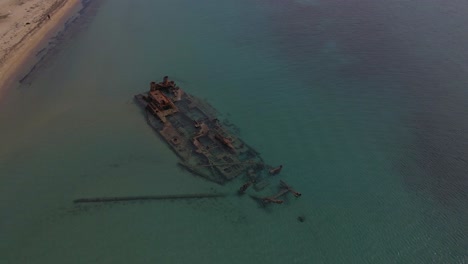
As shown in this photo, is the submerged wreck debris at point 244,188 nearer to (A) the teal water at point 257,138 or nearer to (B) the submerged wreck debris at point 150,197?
(A) the teal water at point 257,138

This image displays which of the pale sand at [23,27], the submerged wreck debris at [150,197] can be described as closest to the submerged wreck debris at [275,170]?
the submerged wreck debris at [150,197]

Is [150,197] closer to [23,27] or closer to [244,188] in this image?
[244,188]

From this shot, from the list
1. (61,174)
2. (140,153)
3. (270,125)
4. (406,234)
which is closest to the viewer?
(406,234)

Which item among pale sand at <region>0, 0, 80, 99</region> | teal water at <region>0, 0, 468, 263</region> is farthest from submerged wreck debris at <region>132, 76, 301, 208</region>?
pale sand at <region>0, 0, 80, 99</region>

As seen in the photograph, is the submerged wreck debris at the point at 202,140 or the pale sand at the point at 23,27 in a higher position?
the pale sand at the point at 23,27

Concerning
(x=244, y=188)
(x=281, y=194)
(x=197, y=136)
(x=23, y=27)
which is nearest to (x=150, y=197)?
(x=197, y=136)

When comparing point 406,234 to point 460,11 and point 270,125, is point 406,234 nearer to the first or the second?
point 270,125

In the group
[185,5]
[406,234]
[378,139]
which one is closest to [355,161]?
[378,139]
